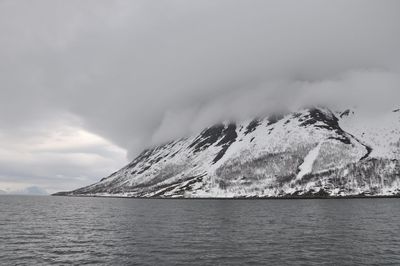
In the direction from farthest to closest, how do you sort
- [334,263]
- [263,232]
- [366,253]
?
[263,232] < [366,253] < [334,263]

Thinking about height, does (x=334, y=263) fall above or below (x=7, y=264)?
below

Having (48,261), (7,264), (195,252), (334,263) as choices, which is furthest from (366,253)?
(7,264)

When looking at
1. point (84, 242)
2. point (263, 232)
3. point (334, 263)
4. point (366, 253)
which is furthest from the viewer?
point (263, 232)

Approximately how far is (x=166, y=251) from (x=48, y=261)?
16.3 metres

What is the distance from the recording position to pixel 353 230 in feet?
250

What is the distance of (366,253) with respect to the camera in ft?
169

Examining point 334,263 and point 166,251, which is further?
point 166,251

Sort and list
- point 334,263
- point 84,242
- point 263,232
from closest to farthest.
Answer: point 334,263 < point 84,242 < point 263,232

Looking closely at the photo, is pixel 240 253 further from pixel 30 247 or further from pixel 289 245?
pixel 30 247

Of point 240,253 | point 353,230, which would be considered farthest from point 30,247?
point 353,230

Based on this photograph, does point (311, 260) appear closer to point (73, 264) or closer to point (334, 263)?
point (334, 263)

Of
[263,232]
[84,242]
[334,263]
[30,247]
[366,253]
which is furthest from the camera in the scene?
[263,232]

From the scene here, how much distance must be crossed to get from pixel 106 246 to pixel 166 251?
11.6m

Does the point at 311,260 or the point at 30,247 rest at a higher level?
the point at 30,247
